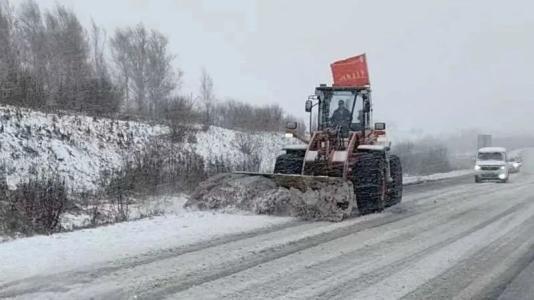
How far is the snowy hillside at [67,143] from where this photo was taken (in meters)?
18.9

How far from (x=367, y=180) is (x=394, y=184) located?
289 centimetres

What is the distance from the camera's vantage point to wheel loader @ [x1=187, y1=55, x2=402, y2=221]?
12.5 m

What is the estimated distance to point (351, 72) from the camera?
16375mm

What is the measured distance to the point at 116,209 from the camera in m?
13.7

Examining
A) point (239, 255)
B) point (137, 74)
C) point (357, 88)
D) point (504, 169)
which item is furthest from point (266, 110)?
point (239, 255)

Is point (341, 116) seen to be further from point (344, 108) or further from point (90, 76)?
point (90, 76)

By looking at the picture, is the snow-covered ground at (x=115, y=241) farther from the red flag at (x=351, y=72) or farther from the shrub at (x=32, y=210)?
the red flag at (x=351, y=72)

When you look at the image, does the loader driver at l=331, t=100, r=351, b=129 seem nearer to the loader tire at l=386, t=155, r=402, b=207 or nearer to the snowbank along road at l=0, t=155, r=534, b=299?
the loader tire at l=386, t=155, r=402, b=207

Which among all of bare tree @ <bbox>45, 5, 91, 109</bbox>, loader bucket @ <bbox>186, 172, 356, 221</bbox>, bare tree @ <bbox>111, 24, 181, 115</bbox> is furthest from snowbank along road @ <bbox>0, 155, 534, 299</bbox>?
bare tree @ <bbox>111, 24, 181, 115</bbox>

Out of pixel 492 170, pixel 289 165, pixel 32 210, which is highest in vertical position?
pixel 289 165

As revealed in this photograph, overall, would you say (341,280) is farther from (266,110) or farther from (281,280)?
(266,110)

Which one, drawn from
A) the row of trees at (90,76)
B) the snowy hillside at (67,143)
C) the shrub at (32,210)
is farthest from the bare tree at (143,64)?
the shrub at (32,210)

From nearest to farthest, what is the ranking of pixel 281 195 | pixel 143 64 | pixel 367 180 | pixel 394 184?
pixel 281 195, pixel 367 180, pixel 394 184, pixel 143 64

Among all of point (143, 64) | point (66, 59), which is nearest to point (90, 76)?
Result: point (66, 59)
